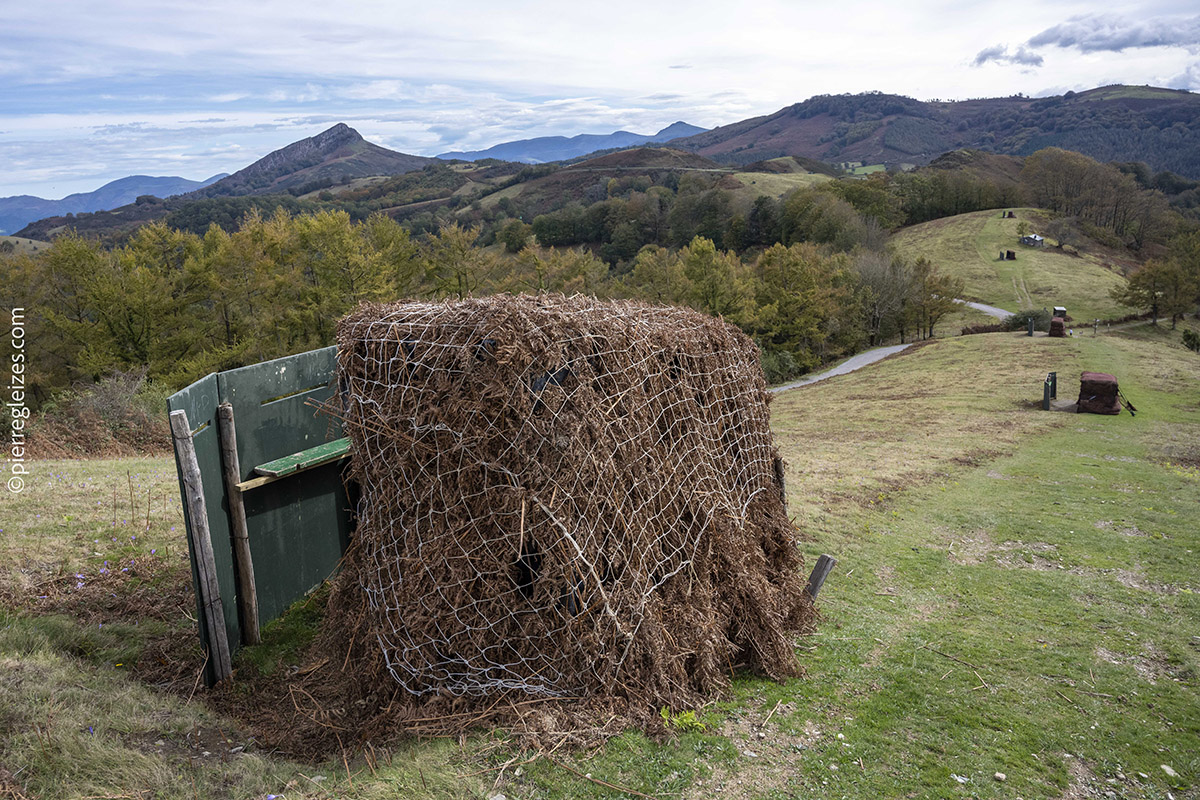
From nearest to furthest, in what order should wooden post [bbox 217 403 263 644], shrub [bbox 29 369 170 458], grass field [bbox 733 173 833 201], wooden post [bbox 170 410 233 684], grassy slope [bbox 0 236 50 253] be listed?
wooden post [bbox 170 410 233 684]
wooden post [bbox 217 403 263 644]
shrub [bbox 29 369 170 458]
grassy slope [bbox 0 236 50 253]
grass field [bbox 733 173 833 201]

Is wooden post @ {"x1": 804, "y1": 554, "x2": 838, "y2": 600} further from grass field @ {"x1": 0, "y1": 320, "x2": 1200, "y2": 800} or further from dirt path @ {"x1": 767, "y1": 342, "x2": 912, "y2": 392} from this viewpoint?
dirt path @ {"x1": 767, "y1": 342, "x2": 912, "y2": 392}

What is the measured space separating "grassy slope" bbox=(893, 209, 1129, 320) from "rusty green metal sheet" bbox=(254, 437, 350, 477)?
66.7 metres

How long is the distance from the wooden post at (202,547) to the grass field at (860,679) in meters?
0.37

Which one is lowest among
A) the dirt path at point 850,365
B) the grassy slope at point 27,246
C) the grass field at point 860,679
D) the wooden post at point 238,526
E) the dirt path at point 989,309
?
the dirt path at point 850,365

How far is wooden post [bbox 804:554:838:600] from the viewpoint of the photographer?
7.62 m

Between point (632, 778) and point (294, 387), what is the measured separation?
4.94 m

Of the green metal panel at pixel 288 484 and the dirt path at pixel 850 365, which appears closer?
the green metal panel at pixel 288 484

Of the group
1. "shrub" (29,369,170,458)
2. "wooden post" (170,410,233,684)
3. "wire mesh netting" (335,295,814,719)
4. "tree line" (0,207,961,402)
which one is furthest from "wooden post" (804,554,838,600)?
"tree line" (0,207,961,402)

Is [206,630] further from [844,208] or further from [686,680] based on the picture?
[844,208]

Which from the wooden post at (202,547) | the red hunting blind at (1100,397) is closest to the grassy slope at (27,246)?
the wooden post at (202,547)

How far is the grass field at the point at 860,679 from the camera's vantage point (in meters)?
4.30

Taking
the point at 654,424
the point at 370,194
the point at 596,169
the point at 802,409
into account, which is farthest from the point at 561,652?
the point at 596,169

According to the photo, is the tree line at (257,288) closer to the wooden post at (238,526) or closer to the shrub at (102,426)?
the shrub at (102,426)

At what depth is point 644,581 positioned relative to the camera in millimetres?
5219
